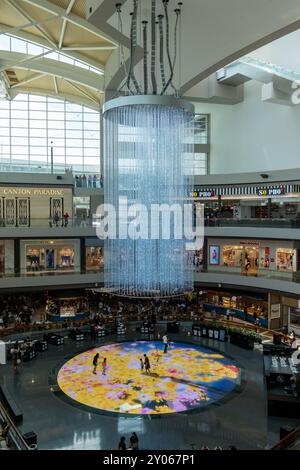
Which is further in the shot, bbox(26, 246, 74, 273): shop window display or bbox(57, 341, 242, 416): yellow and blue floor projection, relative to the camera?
bbox(26, 246, 74, 273): shop window display

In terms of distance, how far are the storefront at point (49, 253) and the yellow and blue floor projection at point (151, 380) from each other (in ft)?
34.6

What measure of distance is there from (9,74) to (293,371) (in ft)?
105

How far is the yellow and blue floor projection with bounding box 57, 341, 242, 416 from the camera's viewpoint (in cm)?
1507

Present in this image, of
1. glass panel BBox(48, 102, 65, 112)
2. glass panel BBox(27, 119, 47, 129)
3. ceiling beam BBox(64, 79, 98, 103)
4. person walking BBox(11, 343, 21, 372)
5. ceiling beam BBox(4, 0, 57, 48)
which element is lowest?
person walking BBox(11, 343, 21, 372)

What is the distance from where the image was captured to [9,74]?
35.4m

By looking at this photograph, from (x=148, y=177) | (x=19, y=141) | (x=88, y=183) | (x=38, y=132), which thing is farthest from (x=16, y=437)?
(x=38, y=132)

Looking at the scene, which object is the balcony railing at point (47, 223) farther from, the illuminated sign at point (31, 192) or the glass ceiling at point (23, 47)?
the glass ceiling at point (23, 47)

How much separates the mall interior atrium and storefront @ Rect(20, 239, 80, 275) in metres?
0.10

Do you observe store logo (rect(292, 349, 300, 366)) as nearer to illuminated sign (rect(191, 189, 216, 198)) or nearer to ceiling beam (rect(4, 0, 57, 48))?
illuminated sign (rect(191, 189, 216, 198))

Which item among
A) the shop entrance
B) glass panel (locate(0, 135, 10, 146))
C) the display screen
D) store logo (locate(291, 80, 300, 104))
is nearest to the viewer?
store logo (locate(291, 80, 300, 104))

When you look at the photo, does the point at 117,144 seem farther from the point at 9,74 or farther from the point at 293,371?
the point at 9,74

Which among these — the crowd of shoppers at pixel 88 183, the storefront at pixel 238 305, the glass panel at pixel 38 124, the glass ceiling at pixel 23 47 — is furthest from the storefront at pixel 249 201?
the glass panel at pixel 38 124

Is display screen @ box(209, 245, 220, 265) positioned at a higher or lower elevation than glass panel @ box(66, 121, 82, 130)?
lower

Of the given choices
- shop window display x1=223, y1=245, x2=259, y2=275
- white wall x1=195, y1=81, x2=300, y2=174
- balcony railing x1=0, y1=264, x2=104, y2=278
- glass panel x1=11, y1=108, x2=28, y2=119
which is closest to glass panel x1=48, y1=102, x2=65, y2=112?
glass panel x1=11, y1=108, x2=28, y2=119
